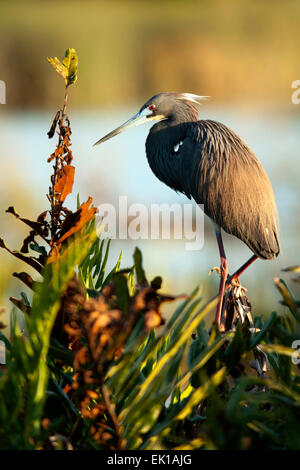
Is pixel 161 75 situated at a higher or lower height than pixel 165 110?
higher

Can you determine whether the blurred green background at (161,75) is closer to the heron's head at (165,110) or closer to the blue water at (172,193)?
the blue water at (172,193)

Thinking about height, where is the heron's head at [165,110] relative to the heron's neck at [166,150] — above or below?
above

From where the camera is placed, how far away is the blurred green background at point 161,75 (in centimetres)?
360

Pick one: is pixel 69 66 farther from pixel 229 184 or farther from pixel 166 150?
pixel 166 150

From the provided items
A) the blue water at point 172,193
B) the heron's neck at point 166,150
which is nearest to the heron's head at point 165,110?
the heron's neck at point 166,150

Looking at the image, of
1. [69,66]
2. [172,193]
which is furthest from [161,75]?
[69,66]

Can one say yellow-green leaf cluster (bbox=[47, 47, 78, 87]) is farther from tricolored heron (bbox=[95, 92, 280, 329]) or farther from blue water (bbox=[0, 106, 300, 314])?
blue water (bbox=[0, 106, 300, 314])
